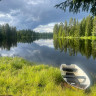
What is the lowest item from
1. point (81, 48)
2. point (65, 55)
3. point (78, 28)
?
point (65, 55)

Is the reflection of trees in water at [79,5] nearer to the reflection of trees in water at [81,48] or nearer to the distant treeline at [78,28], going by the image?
the reflection of trees in water at [81,48]

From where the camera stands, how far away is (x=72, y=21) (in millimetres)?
68188

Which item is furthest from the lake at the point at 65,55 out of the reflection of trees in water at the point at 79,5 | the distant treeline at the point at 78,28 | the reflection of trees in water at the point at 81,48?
the distant treeline at the point at 78,28

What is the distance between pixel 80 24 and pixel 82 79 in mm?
59317

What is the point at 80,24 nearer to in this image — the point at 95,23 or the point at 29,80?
the point at 95,23

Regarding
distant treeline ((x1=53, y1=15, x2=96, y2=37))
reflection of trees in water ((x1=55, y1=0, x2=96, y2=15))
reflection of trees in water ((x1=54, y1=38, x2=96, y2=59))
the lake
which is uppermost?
distant treeline ((x1=53, y1=15, x2=96, y2=37))

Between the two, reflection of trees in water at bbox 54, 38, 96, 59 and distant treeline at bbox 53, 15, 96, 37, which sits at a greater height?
distant treeline at bbox 53, 15, 96, 37

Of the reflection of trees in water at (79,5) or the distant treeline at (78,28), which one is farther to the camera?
the distant treeline at (78,28)

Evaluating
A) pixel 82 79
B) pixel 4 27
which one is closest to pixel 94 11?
pixel 82 79

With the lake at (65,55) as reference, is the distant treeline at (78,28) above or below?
above

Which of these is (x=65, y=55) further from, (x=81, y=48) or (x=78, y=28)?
(x=78, y=28)

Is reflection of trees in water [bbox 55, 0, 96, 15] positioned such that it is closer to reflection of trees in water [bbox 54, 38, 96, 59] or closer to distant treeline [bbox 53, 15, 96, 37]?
reflection of trees in water [bbox 54, 38, 96, 59]

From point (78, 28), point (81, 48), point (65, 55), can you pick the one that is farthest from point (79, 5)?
point (78, 28)

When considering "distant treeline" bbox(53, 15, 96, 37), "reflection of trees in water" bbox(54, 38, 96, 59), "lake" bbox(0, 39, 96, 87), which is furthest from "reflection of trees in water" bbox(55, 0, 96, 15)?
"distant treeline" bbox(53, 15, 96, 37)
